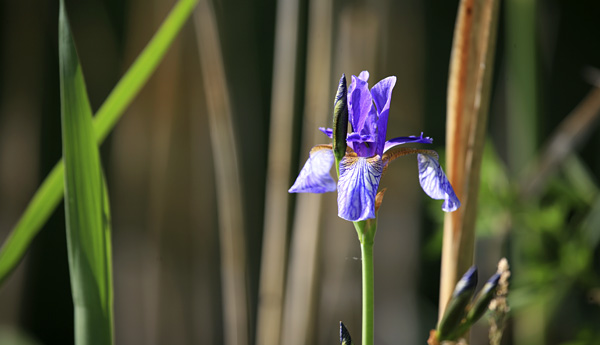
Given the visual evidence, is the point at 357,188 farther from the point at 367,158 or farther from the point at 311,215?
the point at 311,215

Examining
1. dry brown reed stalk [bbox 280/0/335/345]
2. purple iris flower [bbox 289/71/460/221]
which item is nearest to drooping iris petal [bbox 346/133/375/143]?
purple iris flower [bbox 289/71/460/221]

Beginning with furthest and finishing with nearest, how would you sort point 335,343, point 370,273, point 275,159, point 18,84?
point 18,84
point 335,343
point 275,159
point 370,273

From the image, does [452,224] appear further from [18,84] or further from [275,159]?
[18,84]

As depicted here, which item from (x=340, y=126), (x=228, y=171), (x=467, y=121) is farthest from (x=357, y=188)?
(x=228, y=171)

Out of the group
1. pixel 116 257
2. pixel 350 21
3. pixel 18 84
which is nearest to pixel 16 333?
pixel 116 257

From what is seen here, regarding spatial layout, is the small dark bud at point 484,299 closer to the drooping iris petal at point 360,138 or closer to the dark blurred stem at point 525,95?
the drooping iris petal at point 360,138

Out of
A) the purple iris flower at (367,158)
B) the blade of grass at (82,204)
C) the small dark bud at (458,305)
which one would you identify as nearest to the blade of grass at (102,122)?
the blade of grass at (82,204)

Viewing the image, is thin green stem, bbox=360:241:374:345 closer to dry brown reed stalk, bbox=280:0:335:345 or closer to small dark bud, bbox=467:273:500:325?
small dark bud, bbox=467:273:500:325
